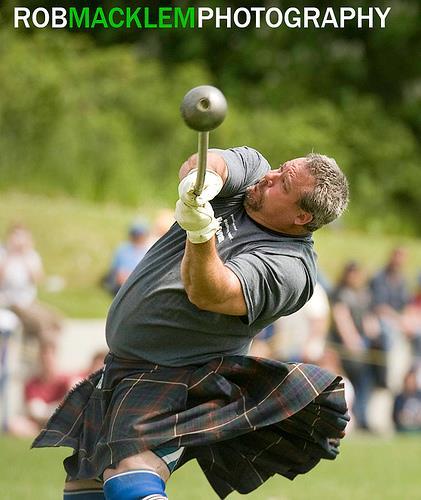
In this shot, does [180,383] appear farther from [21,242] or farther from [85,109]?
[85,109]

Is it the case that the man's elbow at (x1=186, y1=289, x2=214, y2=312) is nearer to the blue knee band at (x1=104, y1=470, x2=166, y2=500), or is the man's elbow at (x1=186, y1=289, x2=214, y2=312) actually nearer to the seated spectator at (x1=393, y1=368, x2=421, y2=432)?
the blue knee band at (x1=104, y1=470, x2=166, y2=500)

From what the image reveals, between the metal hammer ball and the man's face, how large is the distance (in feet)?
2.50

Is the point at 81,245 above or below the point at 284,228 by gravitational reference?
above

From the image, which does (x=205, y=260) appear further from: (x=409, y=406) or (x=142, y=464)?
(x=409, y=406)

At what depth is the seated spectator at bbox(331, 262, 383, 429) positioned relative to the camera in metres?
10.1

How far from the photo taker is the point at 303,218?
3.69 meters

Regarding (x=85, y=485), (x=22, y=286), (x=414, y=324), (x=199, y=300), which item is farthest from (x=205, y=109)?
(x=414, y=324)

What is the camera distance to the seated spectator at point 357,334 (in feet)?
33.0

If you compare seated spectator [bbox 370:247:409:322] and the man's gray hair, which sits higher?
seated spectator [bbox 370:247:409:322]

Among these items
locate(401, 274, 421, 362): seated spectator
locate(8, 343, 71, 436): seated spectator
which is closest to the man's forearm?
locate(8, 343, 71, 436): seated spectator

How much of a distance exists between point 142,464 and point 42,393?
5.35 metres

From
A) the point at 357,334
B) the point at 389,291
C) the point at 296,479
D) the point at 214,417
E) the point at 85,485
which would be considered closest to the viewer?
the point at 214,417

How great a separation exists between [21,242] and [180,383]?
17.7 feet

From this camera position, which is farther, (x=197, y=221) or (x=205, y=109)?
(x=197, y=221)
